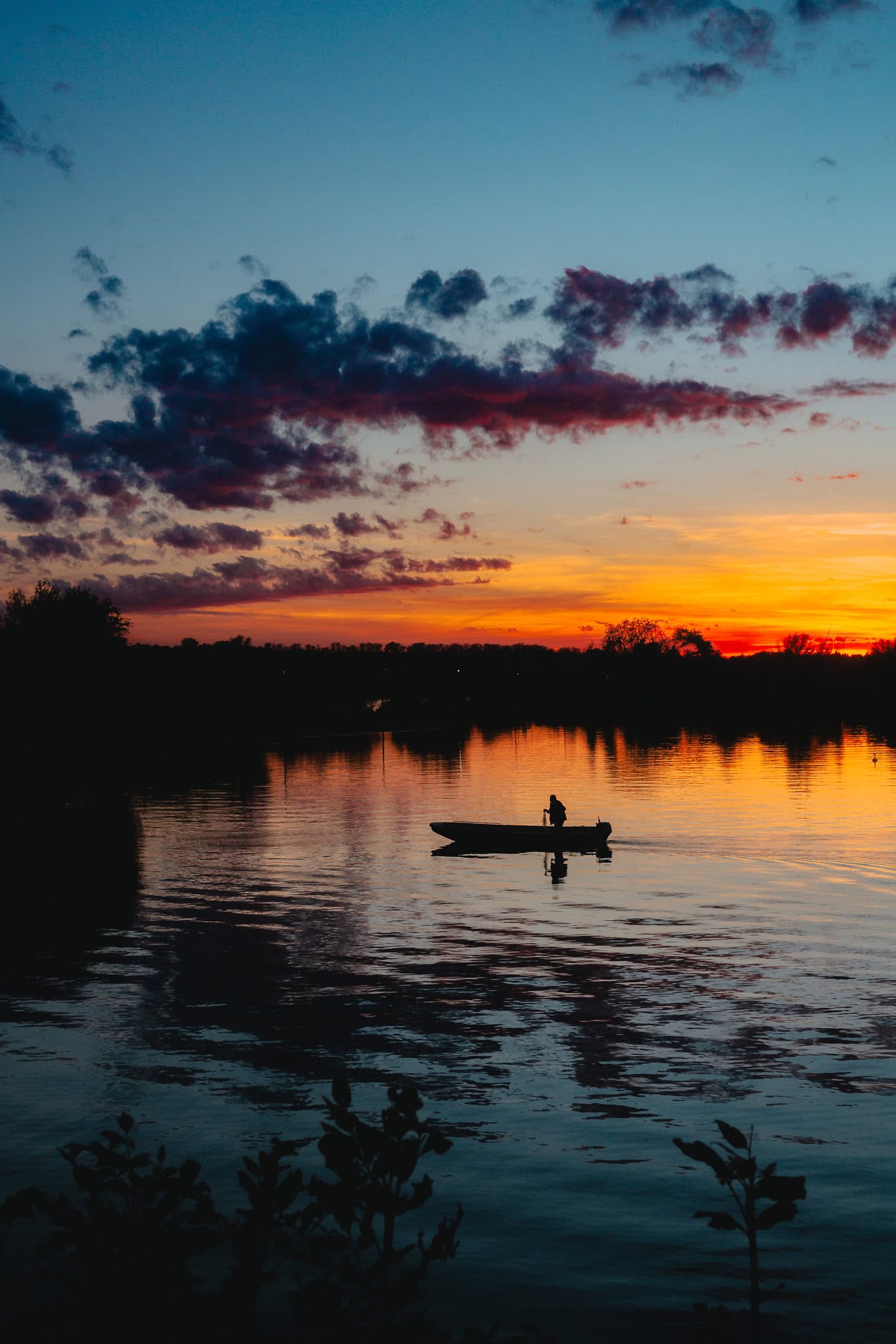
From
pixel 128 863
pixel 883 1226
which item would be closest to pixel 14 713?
pixel 128 863

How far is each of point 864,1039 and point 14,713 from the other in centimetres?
8092

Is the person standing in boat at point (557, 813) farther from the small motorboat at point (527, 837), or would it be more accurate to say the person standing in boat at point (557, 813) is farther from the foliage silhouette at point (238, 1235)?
the foliage silhouette at point (238, 1235)

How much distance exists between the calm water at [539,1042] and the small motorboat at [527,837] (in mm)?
2071

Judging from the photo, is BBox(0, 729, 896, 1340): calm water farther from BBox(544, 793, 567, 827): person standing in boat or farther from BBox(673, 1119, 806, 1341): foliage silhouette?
BBox(673, 1119, 806, 1341): foliage silhouette

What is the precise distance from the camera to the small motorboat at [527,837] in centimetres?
7306

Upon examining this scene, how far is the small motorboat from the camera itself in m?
73.1

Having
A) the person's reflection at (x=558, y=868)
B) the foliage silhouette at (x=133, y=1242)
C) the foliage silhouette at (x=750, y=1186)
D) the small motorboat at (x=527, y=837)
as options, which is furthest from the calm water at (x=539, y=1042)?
the foliage silhouette at (x=133, y=1242)

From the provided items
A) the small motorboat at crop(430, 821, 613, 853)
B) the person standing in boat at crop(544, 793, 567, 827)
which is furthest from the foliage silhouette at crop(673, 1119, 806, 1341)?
the person standing in boat at crop(544, 793, 567, 827)

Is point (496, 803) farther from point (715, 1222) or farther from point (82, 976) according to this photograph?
point (715, 1222)

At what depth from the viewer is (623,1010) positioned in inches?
1235

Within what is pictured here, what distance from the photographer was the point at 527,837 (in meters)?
75.2

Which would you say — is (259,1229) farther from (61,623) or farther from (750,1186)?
(61,623)

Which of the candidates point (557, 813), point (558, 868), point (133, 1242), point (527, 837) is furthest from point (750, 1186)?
point (527, 837)

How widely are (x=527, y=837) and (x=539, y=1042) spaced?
156 ft
